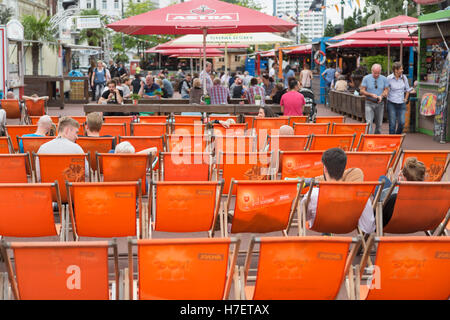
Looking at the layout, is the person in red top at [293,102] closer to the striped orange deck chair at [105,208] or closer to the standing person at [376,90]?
the standing person at [376,90]

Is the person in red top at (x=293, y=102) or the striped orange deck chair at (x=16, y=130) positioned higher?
the person in red top at (x=293, y=102)

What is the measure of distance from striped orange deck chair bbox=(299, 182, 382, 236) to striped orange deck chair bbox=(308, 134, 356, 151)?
9.28 feet

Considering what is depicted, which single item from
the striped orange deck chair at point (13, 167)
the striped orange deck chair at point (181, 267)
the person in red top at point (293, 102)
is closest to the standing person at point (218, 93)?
the person in red top at point (293, 102)

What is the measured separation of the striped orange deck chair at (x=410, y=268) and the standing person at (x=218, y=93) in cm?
1101

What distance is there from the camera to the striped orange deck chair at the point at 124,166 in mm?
6461

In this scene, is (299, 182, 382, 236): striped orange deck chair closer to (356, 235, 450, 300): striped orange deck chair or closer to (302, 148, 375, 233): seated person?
(302, 148, 375, 233): seated person

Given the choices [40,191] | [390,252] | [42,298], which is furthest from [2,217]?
[390,252]

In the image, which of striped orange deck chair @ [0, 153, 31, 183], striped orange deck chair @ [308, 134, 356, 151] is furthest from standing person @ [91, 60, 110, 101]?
→ striped orange deck chair @ [0, 153, 31, 183]

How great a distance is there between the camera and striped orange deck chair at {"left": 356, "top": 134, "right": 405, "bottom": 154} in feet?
27.2

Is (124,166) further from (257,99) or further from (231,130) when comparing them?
(257,99)

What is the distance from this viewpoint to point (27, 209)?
16.5 feet

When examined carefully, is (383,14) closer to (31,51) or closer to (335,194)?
(31,51)

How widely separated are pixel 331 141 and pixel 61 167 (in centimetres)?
362
